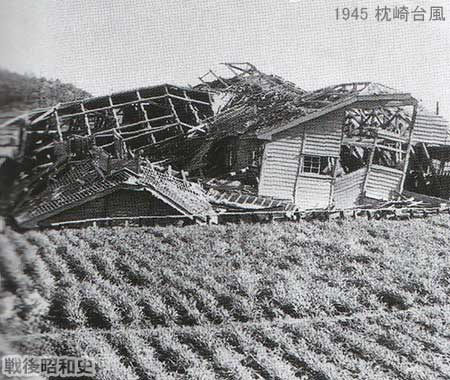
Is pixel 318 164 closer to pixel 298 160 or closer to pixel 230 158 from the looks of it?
pixel 298 160

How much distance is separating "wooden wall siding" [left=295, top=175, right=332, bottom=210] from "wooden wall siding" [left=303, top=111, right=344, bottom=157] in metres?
0.57

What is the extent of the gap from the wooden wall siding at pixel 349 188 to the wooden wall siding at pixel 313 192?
0.80ft

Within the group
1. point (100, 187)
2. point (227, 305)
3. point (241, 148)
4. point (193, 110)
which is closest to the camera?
point (227, 305)

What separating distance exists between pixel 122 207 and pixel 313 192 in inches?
169

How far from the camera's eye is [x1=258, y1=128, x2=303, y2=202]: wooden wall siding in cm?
898

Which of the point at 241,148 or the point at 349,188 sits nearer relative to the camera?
the point at 241,148

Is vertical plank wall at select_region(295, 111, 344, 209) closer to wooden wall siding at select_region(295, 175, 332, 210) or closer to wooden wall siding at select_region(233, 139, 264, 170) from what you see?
wooden wall siding at select_region(295, 175, 332, 210)

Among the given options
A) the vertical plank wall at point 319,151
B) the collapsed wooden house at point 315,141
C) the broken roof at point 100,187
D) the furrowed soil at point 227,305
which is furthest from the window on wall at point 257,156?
the furrowed soil at point 227,305

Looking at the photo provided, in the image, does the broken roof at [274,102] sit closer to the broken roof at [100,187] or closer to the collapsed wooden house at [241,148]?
the collapsed wooden house at [241,148]

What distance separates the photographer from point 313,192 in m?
9.43

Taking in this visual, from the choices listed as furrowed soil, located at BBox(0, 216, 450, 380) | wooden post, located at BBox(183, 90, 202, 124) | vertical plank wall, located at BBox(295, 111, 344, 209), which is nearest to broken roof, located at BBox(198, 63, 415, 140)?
wooden post, located at BBox(183, 90, 202, 124)

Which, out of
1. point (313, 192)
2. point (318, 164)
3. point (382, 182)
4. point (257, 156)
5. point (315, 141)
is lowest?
point (313, 192)

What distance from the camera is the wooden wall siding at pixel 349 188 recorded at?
9.55 m

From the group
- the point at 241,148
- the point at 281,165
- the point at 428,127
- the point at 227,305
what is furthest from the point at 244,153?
the point at 227,305
